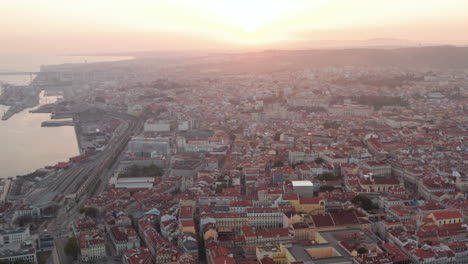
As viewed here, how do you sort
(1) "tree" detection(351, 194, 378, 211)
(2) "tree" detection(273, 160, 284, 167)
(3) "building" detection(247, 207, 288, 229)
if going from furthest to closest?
(2) "tree" detection(273, 160, 284, 167) < (1) "tree" detection(351, 194, 378, 211) < (3) "building" detection(247, 207, 288, 229)

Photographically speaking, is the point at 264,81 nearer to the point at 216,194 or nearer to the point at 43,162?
the point at 43,162

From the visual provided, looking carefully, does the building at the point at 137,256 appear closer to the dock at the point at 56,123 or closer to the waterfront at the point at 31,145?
the waterfront at the point at 31,145

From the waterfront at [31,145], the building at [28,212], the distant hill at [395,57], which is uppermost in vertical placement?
the distant hill at [395,57]

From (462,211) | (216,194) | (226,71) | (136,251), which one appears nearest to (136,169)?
(216,194)

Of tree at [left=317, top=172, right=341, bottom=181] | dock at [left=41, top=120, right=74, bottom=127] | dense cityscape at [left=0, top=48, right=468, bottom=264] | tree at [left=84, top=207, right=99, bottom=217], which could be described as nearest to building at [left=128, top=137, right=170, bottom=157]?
dense cityscape at [left=0, top=48, right=468, bottom=264]

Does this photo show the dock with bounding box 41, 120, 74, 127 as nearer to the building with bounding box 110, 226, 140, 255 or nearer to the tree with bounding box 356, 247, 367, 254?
the building with bounding box 110, 226, 140, 255

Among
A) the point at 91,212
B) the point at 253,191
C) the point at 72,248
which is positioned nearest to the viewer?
the point at 72,248

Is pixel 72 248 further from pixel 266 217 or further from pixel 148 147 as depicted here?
pixel 148 147

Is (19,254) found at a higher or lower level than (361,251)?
lower

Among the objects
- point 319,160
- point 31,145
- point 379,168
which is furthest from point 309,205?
point 31,145

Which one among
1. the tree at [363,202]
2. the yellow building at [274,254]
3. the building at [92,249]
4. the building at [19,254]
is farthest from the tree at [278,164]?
the building at [19,254]
